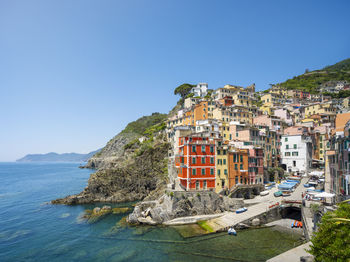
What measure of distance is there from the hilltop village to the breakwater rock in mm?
2806

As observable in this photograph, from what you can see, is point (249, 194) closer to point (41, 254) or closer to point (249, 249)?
point (249, 249)

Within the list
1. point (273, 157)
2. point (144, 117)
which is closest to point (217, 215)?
point (273, 157)

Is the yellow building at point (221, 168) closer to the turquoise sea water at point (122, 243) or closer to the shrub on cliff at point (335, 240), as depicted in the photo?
Result: the turquoise sea water at point (122, 243)

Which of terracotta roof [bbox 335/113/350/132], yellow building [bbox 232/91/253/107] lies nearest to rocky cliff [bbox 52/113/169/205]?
yellow building [bbox 232/91/253/107]

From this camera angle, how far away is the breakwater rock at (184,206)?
41875 mm

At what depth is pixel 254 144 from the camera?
59812 mm

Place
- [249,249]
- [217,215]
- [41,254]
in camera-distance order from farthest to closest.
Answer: [217,215] → [41,254] → [249,249]

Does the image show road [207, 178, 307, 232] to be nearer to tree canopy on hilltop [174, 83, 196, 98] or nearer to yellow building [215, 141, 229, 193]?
yellow building [215, 141, 229, 193]

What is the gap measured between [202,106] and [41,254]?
59.6 metres

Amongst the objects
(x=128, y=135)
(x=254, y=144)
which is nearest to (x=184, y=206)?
(x=254, y=144)

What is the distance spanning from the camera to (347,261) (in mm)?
14570

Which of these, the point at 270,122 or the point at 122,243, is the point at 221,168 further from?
the point at 270,122

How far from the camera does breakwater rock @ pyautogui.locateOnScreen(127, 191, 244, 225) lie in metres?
41.9

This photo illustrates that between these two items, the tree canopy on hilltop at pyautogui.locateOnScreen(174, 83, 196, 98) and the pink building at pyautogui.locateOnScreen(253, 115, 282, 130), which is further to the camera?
the tree canopy on hilltop at pyautogui.locateOnScreen(174, 83, 196, 98)
